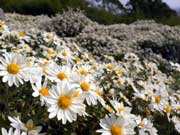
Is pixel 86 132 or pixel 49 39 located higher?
pixel 49 39

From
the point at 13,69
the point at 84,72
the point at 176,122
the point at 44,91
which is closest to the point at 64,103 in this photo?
the point at 44,91

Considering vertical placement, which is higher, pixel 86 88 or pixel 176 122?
pixel 86 88

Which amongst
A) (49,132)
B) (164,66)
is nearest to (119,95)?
(49,132)

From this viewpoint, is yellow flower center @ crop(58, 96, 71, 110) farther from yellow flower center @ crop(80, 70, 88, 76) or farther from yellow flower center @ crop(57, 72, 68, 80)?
yellow flower center @ crop(80, 70, 88, 76)

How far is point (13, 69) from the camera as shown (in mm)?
2123

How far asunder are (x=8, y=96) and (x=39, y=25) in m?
11.3

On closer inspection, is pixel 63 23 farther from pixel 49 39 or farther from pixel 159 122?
pixel 159 122

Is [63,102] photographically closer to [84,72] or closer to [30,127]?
[30,127]

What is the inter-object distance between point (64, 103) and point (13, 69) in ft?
0.79

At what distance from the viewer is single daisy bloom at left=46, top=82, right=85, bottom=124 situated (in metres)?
2.04

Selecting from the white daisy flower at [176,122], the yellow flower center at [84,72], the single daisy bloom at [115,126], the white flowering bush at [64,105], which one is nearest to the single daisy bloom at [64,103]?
the white flowering bush at [64,105]

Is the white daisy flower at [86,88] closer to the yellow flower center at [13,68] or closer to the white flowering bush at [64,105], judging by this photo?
the white flowering bush at [64,105]

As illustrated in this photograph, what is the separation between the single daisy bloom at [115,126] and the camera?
2.19 metres

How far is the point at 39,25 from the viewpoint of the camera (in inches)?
526
